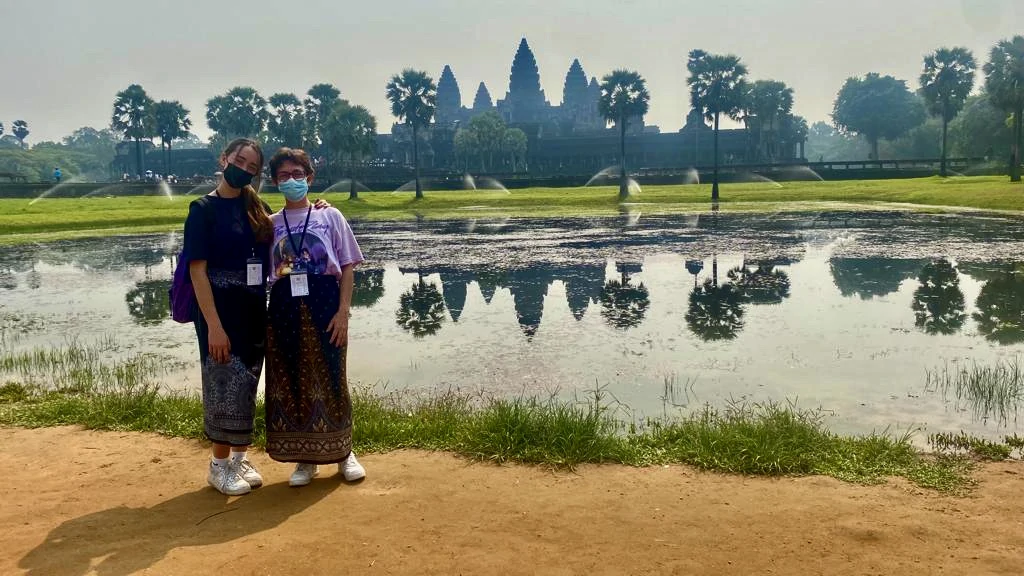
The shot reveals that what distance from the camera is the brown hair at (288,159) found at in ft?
13.2

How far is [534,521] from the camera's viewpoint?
366cm

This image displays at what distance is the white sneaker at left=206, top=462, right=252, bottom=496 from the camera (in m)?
4.09

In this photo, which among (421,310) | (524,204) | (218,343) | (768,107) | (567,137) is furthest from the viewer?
(567,137)

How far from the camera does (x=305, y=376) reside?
408 cm

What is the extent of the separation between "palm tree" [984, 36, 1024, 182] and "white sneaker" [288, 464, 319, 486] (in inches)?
1733

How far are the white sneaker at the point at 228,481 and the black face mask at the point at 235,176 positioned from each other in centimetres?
154

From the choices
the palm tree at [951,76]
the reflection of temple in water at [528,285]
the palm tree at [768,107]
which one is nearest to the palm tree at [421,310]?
the reflection of temple in water at [528,285]

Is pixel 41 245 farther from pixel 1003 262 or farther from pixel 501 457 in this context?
pixel 1003 262

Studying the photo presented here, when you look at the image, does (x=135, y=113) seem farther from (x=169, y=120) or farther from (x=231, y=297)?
(x=231, y=297)

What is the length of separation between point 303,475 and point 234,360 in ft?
2.46

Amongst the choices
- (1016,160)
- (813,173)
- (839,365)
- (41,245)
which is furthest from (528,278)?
(813,173)

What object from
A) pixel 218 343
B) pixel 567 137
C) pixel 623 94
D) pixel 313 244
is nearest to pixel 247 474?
pixel 218 343

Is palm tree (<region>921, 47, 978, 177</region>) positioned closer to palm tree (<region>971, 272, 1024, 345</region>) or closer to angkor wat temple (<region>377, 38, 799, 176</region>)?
angkor wat temple (<region>377, 38, 799, 176</region>)

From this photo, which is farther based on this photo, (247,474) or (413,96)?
(413,96)
